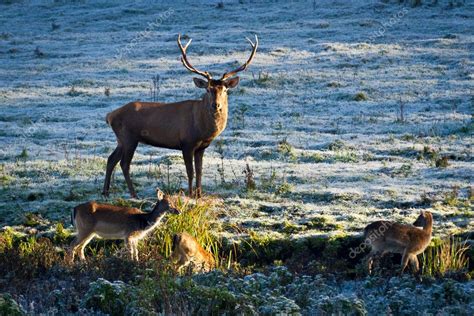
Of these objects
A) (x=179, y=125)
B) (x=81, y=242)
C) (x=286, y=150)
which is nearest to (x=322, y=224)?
(x=179, y=125)

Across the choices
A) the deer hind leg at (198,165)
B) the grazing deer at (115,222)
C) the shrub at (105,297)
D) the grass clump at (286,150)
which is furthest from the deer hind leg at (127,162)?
the shrub at (105,297)

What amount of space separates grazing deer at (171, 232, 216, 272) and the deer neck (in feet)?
13.5

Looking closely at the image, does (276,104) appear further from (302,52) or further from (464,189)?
(464,189)

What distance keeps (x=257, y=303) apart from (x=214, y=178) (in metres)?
7.21

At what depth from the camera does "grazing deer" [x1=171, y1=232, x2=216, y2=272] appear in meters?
10.2

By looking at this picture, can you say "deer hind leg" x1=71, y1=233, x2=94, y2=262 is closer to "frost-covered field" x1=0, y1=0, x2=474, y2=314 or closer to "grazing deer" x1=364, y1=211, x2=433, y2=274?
"frost-covered field" x1=0, y1=0, x2=474, y2=314

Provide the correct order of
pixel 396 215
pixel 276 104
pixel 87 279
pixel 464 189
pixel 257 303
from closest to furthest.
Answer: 1. pixel 257 303
2. pixel 87 279
3. pixel 396 215
4. pixel 464 189
5. pixel 276 104

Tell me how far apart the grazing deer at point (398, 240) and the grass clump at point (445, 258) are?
226 mm

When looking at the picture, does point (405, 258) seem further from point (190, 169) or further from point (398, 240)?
point (190, 169)

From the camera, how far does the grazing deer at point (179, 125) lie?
14297 millimetres

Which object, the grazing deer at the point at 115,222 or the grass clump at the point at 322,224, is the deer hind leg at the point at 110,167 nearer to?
the grazing deer at the point at 115,222

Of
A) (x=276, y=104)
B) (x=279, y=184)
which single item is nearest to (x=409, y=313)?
(x=279, y=184)

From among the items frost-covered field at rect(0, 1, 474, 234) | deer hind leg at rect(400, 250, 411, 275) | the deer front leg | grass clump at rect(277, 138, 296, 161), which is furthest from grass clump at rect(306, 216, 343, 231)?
grass clump at rect(277, 138, 296, 161)

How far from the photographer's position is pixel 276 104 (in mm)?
23109
